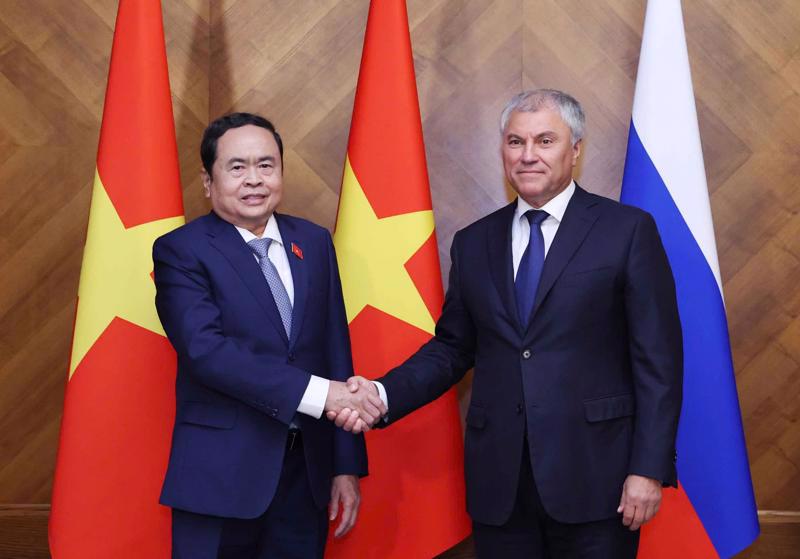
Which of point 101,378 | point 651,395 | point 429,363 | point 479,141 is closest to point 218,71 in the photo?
point 479,141

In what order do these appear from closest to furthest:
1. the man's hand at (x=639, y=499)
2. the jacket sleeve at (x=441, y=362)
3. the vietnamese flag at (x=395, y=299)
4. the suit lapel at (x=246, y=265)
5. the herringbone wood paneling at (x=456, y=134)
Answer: the man's hand at (x=639, y=499), the suit lapel at (x=246, y=265), the jacket sleeve at (x=441, y=362), the vietnamese flag at (x=395, y=299), the herringbone wood paneling at (x=456, y=134)

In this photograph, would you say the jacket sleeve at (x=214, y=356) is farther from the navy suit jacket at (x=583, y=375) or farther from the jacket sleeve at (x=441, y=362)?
the navy suit jacket at (x=583, y=375)

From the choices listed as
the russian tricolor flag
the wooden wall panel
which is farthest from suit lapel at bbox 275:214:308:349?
the wooden wall panel

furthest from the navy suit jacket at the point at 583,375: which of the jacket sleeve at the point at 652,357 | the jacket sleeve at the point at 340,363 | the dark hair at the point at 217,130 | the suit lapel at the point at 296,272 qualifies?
the dark hair at the point at 217,130

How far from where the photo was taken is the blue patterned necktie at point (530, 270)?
1.85 meters

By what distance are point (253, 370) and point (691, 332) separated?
4.35ft

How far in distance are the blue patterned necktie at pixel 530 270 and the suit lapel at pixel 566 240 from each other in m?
0.03

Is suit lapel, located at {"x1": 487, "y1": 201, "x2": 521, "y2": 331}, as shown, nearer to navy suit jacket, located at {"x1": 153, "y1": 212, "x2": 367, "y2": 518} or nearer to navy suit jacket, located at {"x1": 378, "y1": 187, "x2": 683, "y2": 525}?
navy suit jacket, located at {"x1": 378, "y1": 187, "x2": 683, "y2": 525}

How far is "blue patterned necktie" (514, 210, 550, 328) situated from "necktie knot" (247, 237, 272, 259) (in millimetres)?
601

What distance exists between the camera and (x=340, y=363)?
78.3 inches

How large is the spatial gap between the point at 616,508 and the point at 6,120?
2.43 metres

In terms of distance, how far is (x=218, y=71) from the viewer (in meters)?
2.97

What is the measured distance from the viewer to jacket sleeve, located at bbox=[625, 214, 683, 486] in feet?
5.63

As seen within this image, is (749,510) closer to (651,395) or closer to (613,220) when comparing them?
(651,395)
